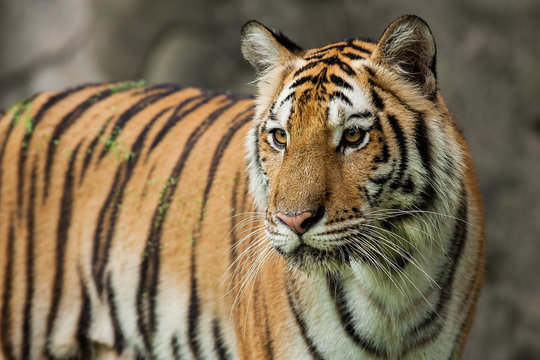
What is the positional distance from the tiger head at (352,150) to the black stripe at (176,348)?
848 millimetres

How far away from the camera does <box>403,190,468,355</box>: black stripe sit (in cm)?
Result: 206

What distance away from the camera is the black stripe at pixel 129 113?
9.24 ft

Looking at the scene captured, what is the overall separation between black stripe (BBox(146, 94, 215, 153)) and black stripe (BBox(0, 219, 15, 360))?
635 mm

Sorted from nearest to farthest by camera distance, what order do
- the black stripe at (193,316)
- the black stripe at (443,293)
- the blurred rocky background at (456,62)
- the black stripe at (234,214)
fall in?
the black stripe at (443,293)
the black stripe at (234,214)
the black stripe at (193,316)
the blurred rocky background at (456,62)

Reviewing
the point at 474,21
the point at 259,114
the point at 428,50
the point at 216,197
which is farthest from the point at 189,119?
the point at 474,21

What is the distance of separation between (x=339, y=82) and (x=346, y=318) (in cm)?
67

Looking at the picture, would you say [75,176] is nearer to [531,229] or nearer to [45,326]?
[45,326]

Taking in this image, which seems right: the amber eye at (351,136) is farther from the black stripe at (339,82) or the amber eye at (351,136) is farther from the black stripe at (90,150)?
the black stripe at (90,150)

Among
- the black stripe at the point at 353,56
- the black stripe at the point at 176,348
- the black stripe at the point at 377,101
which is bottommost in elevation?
the black stripe at the point at 176,348

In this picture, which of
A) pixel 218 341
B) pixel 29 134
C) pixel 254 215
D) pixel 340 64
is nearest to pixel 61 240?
pixel 29 134

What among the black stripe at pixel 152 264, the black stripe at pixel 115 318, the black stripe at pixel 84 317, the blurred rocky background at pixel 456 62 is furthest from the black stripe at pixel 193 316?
the blurred rocky background at pixel 456 62

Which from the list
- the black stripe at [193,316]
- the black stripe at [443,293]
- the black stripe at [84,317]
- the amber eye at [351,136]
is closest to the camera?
the amber eye at [351,136]

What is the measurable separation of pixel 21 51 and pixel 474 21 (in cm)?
351

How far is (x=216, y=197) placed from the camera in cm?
252
